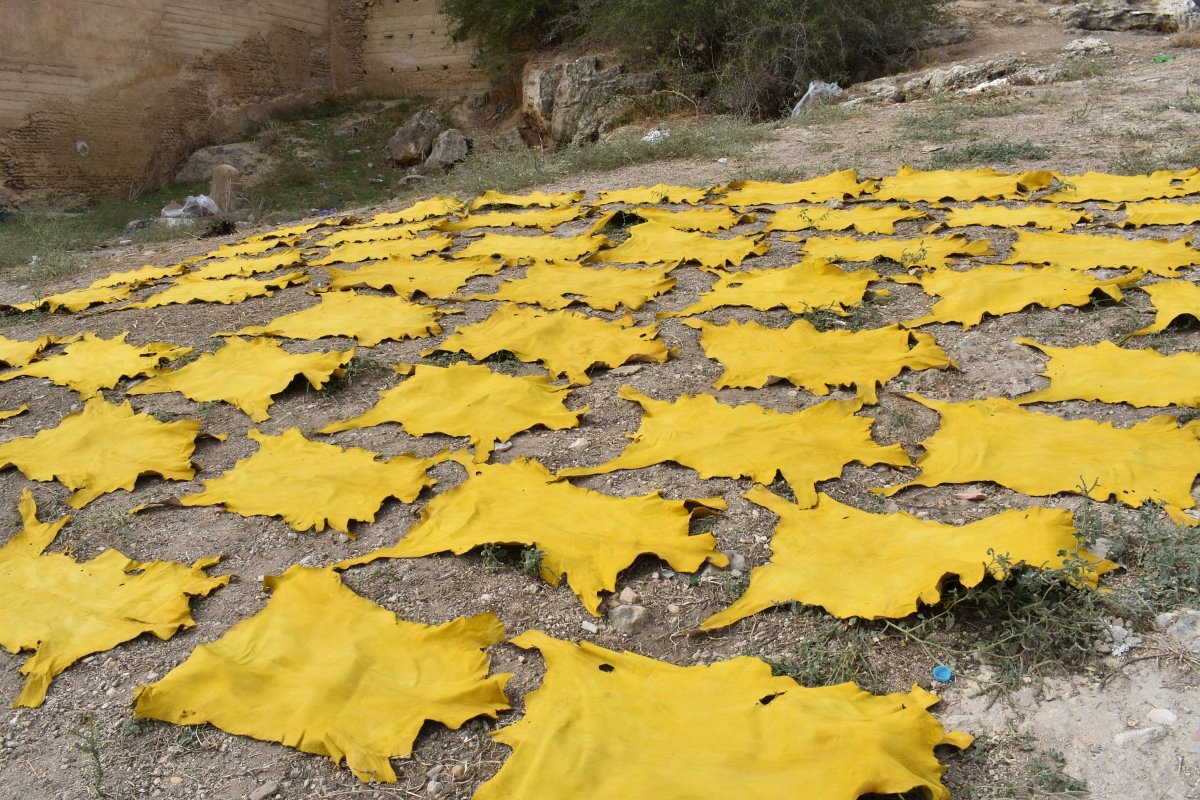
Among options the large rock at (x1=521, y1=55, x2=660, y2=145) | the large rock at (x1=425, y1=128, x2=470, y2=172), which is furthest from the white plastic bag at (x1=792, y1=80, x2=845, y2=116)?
the large rock at (x1=425, y1=128, x2=470, y2=172)

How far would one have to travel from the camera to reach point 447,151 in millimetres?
9328

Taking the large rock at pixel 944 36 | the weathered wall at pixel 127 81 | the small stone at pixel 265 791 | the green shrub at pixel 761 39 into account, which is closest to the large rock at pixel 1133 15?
the large rock at pixel 944 36

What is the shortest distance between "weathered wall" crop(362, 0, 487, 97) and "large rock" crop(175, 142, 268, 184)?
2.62m

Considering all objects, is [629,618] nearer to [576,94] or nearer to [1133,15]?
[576,94]

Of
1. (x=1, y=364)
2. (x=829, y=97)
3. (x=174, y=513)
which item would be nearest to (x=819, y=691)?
(x=174, y=513)

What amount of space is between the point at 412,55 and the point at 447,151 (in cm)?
274

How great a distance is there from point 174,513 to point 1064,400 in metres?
2.14

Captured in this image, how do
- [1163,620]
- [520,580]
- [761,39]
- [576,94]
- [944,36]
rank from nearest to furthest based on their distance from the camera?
[1163,620]
[520,580]
[761,39]
[944,36]
[576,94]

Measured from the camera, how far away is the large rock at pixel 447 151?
9273mm

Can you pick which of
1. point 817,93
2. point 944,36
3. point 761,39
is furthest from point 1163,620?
point 944,36

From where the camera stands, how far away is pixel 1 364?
3037 mm

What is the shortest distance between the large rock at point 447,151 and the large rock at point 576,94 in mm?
848

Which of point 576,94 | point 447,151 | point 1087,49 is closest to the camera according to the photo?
point 1087,49

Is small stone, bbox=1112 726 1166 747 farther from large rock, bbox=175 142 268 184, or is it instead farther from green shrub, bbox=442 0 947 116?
large rock, bbox=175 142 268 184
